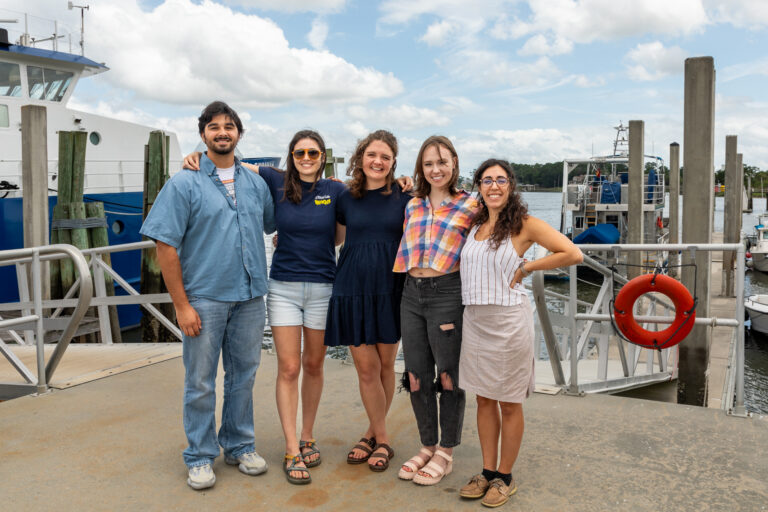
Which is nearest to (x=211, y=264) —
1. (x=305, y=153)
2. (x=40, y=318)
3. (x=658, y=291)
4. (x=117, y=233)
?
(x=305, y=153)

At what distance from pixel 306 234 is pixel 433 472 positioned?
121 centimetres

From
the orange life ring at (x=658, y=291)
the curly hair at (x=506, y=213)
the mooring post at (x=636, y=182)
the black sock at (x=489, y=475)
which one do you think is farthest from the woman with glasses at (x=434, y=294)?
the mooring post at (x=636, y=182)

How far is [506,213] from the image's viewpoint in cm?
258

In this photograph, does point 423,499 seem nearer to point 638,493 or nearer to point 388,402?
point 388,402

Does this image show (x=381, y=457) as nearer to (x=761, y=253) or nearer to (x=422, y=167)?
(x=422, y=167)

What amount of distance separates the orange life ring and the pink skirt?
120 centimetres

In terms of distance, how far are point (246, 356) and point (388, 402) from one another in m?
0.74

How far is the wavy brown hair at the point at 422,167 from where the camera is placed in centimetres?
276

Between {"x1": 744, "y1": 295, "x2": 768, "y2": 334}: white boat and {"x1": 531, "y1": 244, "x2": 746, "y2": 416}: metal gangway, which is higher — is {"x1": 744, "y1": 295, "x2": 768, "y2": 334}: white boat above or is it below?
below

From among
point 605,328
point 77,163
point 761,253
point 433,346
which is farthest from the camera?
point 761,253

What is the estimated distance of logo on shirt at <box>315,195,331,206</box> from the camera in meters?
2.88

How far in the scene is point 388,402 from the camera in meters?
3.10

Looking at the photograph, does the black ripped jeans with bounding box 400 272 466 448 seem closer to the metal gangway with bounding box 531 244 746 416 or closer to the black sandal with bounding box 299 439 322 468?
the black sandal with bounding box 299 439 322 468

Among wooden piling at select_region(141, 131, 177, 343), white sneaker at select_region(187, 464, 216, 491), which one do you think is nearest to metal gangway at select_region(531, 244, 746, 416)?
white sneaker at select_region(187, 464, 216, 491)
